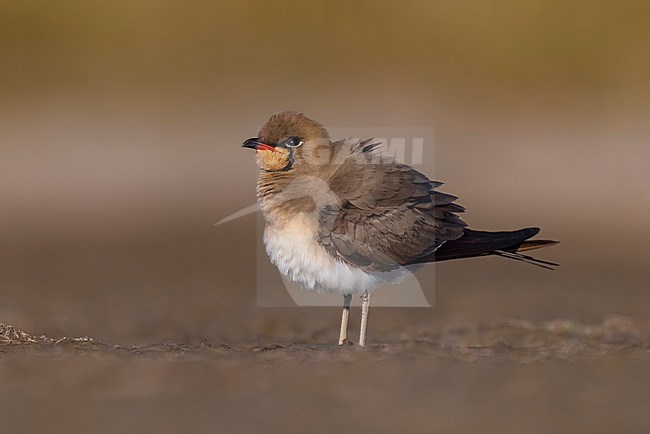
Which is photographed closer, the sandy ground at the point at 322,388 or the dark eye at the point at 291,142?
the sandy ground at the point at 322,388

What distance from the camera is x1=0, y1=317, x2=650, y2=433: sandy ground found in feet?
16.7

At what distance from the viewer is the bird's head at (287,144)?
666 cm

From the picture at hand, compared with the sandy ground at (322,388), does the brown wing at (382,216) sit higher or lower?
higher

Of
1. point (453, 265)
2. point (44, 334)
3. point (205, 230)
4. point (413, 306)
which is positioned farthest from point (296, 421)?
point (205, 230)

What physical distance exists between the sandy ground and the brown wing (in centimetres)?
49

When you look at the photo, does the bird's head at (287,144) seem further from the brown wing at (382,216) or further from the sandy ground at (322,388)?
the sandy ground at (322,388)

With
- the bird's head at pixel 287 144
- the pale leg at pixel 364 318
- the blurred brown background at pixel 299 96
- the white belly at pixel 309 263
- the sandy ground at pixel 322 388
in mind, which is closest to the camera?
the sandy ground at pixel 322 388

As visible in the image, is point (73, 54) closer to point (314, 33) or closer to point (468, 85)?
point (314, 33)

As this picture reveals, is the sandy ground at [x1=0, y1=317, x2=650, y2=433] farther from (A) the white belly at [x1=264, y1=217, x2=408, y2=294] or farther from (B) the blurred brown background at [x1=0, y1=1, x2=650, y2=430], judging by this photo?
(B) the blurred brown background at [x1=0, y1=1, x2=650, y2=430]

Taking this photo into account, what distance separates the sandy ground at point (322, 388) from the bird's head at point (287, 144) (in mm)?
999

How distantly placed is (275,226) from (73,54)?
9.09 metres

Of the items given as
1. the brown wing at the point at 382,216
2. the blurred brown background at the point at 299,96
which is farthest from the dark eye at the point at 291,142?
the blurred brown background at the point at 299,96

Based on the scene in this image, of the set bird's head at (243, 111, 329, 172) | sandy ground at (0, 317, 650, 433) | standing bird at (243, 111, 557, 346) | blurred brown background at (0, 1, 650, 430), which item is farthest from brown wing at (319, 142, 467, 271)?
blurred brown background at (0, 1, 650, 430)

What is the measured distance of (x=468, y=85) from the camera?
1448 cm
